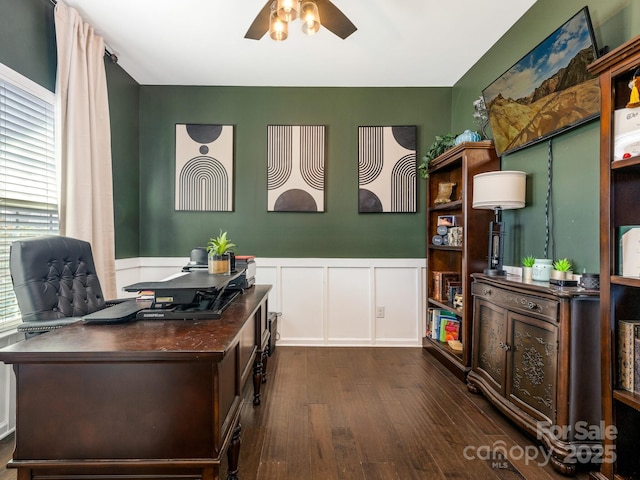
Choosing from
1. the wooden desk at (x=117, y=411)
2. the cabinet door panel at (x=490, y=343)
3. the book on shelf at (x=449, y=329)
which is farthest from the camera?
the book on shelf at (x=449, y=329)

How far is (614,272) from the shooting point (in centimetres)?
147

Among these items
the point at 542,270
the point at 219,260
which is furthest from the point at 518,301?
the point at 219,260

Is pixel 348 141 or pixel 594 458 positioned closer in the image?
pixel 594 458

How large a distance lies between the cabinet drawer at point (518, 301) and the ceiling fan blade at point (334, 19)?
1.92 meters

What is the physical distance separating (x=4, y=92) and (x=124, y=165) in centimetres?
133

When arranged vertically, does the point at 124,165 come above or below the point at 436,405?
above

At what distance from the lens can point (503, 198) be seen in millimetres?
2281

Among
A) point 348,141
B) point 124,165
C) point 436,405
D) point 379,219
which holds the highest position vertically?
point 348,141

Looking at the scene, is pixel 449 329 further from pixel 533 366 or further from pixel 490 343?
pixel 533 366

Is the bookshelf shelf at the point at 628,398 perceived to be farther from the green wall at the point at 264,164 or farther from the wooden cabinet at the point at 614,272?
the green wall at the point at 264,164

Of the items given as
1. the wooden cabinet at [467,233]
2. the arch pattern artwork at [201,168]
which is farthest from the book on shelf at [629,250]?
the arch pattern artwork at [201,168]

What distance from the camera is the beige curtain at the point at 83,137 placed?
232cm

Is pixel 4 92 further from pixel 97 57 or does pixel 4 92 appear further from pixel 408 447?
pixel 408 447

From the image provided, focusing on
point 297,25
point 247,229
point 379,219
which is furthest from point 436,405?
point 297,25
